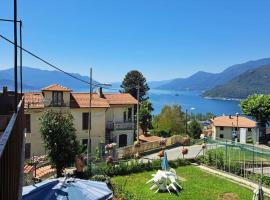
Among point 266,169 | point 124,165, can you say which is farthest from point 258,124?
point 124,165

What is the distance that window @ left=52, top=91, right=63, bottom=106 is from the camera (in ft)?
133

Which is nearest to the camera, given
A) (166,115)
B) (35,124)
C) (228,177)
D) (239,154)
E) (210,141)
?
(228,177)

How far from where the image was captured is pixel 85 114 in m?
42.1

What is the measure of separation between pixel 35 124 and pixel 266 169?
71.0 feet

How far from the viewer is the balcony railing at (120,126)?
150ft

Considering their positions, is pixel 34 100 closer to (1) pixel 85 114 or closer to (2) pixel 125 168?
(1) pixel 85 114

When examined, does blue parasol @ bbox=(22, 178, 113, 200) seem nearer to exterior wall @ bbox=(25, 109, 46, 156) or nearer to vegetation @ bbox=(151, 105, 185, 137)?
exterior wall @ bbox=(25, 109, 46, 156)

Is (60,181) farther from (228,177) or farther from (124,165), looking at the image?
(228,177)

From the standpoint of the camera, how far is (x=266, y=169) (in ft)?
93.6

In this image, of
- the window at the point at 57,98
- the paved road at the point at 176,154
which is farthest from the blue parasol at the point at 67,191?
the window at the point at 57,98

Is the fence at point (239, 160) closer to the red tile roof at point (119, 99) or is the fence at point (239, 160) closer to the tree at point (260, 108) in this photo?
the red tile roof at point (119, 99)

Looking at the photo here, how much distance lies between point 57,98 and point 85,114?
11.2ft

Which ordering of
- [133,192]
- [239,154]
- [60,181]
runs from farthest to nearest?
[239,154] < [133,192] < [60,181]

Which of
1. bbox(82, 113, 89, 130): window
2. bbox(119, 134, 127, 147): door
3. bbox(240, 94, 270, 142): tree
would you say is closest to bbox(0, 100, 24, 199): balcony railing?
bbox(82, 113, 89, 130): window
